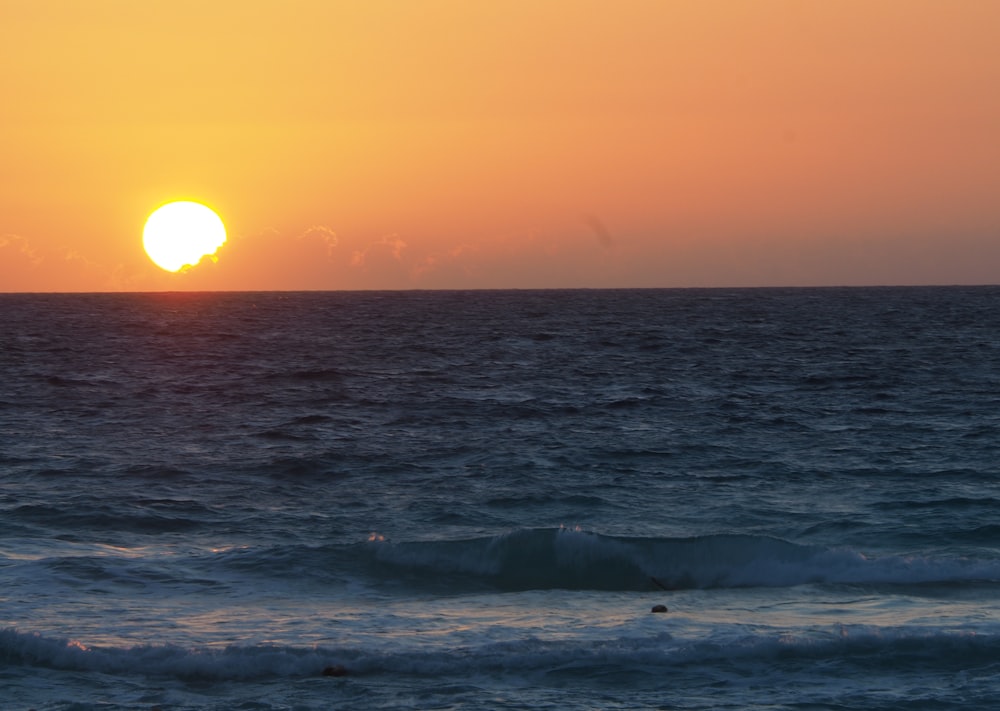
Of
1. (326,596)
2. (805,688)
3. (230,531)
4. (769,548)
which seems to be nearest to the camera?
(805,688)

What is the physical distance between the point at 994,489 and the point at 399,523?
38.3ft

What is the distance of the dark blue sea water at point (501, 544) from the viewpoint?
12500 millimetres

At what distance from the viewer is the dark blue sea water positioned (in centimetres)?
1250

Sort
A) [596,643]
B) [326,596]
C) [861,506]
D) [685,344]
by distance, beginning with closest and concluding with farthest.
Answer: [596,643] → [326,596] → [861,506] → [685,344]

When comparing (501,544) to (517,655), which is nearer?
(517,655)

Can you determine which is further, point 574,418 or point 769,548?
point 574,418

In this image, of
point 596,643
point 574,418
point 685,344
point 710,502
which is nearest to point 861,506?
point 710,502

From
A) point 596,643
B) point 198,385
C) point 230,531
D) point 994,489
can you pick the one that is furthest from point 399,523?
point 198,385

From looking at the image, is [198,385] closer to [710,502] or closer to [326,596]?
[710,502]

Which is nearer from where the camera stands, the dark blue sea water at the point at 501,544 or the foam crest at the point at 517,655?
the dark blue sea water at the point at 501,544

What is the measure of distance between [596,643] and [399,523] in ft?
25.2

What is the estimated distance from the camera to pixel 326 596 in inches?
632

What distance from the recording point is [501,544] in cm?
1862

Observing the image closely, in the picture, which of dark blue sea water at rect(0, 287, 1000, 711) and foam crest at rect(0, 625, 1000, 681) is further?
foam crest at rect(0, 625, 1000, 681)
